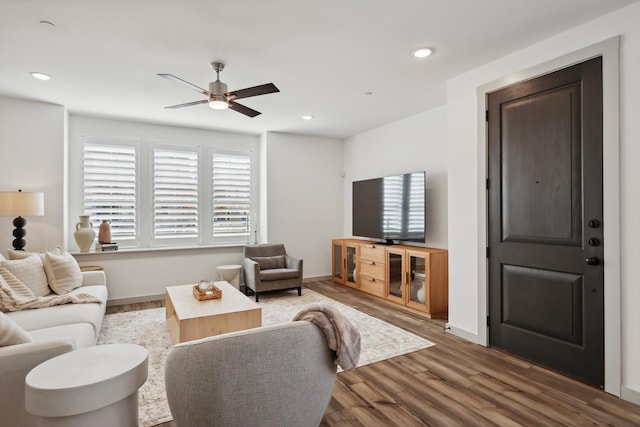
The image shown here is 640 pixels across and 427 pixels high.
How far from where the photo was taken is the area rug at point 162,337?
235 cm

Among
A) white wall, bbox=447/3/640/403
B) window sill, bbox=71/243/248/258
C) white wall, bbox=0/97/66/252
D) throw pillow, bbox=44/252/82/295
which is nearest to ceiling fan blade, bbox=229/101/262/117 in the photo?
white wall, bbox=447/3/640/403

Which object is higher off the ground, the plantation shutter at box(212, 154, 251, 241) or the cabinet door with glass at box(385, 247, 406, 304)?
the plantation shutter at box(212, 154, 251, 241)

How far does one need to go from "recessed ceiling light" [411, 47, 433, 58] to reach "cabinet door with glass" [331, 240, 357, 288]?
316cm

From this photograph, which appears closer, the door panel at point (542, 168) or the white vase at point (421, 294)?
the door panel at point (542, 168)

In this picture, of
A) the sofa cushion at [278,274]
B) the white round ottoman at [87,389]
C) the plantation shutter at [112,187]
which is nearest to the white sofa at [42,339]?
the white round ottoman at [87,389]

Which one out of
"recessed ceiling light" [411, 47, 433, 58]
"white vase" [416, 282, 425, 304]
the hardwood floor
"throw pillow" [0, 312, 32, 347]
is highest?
"recessed ceiling light" [411, 47, 433, 58]

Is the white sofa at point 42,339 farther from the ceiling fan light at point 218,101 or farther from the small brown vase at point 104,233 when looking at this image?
the ceiling fan light at point 218,101

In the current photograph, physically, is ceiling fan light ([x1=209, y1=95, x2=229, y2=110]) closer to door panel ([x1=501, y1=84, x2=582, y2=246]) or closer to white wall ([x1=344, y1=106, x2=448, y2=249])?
door panel ([x1=501, y1=84, x2=582, y2=246])

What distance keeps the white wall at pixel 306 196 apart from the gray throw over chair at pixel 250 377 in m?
4.41

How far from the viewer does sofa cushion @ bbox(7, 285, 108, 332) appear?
258 cm

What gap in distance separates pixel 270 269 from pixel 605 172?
424cm

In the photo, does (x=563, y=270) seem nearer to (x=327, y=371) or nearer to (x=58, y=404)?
(x=327, y=371)

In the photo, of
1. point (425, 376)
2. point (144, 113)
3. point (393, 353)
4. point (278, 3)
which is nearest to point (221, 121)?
point (144, 113)

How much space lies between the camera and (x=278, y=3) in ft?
7.48
